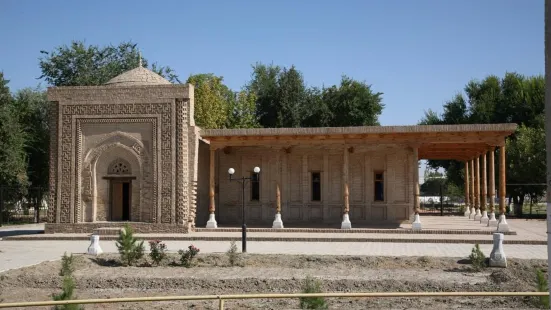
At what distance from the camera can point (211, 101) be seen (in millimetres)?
50250

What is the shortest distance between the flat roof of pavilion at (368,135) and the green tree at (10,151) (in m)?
12.8

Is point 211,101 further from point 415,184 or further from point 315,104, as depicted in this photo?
point 415,184

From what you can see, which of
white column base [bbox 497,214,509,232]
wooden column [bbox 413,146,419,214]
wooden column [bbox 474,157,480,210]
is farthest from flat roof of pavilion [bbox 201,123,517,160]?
wooden column [bbox 474,157,480,210]

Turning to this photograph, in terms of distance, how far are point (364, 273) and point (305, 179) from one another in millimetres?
13538

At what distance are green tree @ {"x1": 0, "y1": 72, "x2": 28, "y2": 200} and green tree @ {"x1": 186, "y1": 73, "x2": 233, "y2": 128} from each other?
54.4 ft

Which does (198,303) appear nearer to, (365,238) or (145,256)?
(145,256)

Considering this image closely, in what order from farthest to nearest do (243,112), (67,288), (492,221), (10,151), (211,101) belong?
(243,112), (211,101), (10,151), (492,221), (67,288)

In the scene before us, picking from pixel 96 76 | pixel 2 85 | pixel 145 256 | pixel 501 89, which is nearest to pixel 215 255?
pixel 145 256

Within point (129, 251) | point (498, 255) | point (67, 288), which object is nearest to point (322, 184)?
point (129, 251)

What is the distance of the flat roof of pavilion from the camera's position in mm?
24344

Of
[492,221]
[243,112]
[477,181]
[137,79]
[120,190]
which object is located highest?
[243,112]

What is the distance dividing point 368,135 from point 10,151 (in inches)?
751

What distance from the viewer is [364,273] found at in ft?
49.7

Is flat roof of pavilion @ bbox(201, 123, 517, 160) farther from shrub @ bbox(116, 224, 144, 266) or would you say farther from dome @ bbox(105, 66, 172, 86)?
shrub @ bbox(116, 224, 144, 266)
